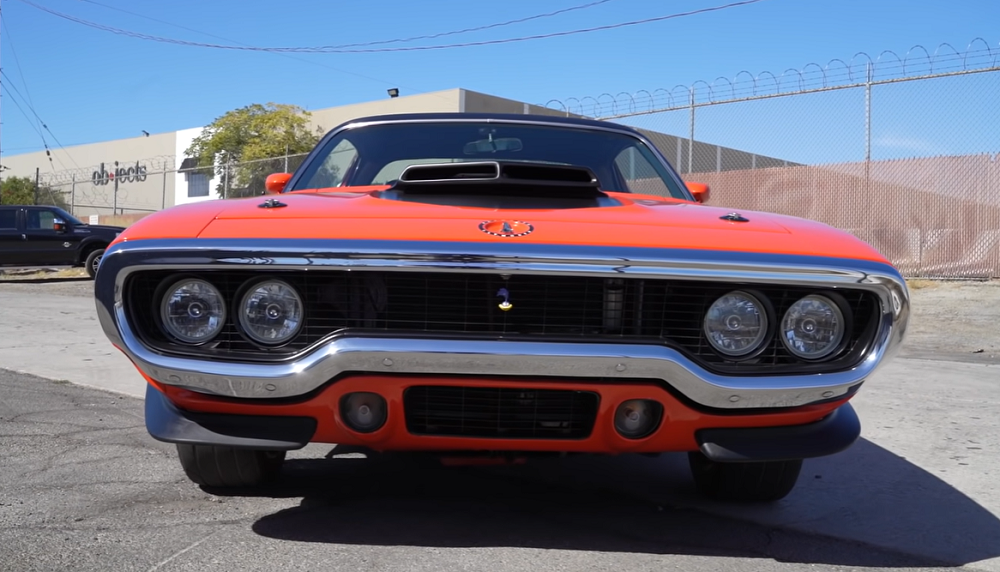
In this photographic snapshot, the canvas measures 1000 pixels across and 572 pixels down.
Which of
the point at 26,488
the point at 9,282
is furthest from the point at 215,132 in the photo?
the point at 26,488

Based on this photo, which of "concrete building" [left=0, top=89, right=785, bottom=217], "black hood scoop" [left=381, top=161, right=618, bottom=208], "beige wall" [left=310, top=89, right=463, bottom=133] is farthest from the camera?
"beige wall" [left=310, top=89, right=463, bottom=133]

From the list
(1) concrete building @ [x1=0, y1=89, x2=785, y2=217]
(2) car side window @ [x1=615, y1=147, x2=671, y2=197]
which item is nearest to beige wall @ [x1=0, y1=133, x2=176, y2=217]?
(1) concrete building @ [x1=0, y1=89, x2=785, y2=217]

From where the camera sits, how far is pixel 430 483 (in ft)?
10.9

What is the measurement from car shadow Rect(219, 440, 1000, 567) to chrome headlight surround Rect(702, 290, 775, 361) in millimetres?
570

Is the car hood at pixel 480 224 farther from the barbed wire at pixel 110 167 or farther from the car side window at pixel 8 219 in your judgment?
the barbed wire at pixel 110 167

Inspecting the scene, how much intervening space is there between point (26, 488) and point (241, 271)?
1352 mm

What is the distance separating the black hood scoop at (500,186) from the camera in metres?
2.86

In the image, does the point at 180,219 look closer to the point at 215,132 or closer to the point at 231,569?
the point at 231,569

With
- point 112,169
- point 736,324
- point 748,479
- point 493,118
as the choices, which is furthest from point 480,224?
point 112,169

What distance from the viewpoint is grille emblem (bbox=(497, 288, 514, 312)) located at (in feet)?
7.86

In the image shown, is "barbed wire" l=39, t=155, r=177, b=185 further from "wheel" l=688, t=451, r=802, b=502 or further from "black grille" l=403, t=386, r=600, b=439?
"black grille" l=403, t=386, r=600, b=439

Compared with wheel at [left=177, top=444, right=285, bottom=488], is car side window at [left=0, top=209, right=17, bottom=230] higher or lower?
higher

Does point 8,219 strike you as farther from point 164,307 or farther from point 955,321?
point 164,307

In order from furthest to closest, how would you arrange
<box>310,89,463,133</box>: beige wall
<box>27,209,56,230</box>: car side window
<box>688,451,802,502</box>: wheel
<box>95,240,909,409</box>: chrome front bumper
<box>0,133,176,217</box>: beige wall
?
<box>0,133,176,217</box>: beige wall, <box>310,89,463,133</box>: beige wall, <box>27,209,56,230</box>: car side window, <box>688,451,802,502</box>: wheel, <box>95,240,909,409</box>: chrome front bumper
